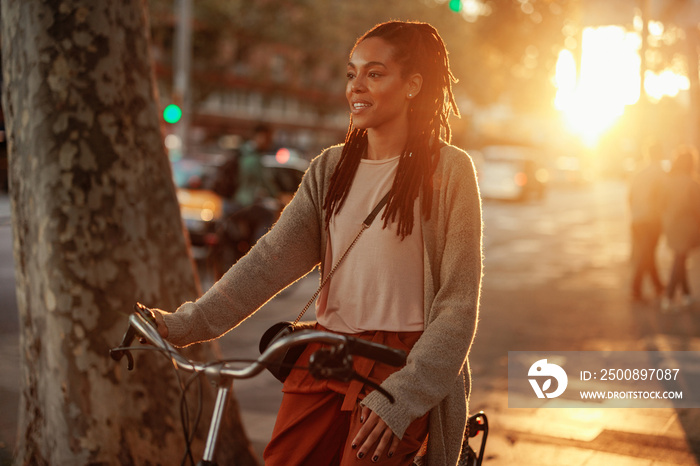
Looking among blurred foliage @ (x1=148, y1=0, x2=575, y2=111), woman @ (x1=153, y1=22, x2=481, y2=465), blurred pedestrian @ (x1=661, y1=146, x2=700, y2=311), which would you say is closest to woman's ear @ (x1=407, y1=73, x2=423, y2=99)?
woman @ (x1=153, y1=22, x2=481, y2=465)

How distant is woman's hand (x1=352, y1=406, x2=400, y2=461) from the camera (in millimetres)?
2037

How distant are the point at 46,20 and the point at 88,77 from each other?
1.02 ft

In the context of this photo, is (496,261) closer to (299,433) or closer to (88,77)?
(88,77)

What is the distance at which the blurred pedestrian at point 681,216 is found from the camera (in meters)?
10.1

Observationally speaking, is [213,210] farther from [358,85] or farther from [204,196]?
[358,85]

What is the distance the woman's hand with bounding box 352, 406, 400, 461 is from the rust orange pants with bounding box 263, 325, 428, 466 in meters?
0.11

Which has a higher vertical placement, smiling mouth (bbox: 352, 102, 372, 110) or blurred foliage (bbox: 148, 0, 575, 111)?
blurred foliage (bbox: 148, 0, 575, 111)

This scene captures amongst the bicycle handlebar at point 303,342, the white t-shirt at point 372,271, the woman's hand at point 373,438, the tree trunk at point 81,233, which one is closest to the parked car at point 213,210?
the tree trunk at point 81,233

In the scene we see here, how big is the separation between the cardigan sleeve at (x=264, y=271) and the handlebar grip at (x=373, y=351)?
0.63 m

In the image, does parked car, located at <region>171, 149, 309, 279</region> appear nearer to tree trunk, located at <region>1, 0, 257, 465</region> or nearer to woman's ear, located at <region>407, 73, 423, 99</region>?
tree trunk, located at <region>1, 0, 257, 465</region>

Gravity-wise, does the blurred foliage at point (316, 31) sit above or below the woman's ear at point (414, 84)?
above

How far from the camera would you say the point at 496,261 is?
15.0 metres

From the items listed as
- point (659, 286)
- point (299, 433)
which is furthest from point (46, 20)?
point (659, 286)

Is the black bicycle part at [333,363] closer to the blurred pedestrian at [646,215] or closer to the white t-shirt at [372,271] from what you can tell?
the white t-shirt at [372,271]
